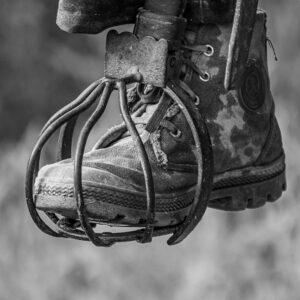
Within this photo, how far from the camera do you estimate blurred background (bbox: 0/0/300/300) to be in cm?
614

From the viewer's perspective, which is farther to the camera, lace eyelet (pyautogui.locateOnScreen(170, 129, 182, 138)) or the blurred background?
the blurred background

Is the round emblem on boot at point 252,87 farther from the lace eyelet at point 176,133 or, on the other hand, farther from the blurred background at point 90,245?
the blurred background at point 90,245

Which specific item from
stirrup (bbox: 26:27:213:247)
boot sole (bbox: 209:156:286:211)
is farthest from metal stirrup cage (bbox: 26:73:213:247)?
boot sole (bbox: 209:156:286:211)

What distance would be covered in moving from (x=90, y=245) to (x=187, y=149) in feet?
8.32

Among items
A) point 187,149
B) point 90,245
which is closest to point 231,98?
point 187,149

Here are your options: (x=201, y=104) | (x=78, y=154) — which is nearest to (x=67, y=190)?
(x=78, y=154)

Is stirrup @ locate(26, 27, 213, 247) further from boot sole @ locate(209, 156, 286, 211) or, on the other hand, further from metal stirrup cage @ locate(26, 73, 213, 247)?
boot sole @ locate(209, 156, 286, 211)

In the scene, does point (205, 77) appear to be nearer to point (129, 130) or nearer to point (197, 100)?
point (197, 100)

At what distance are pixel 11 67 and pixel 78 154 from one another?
298 cm

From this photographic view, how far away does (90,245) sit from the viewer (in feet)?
22.0

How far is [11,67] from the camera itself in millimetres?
6891

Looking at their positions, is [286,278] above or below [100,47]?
below

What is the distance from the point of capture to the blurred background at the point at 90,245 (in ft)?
20.2

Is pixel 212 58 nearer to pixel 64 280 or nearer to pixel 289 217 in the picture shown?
pixel 289 217
